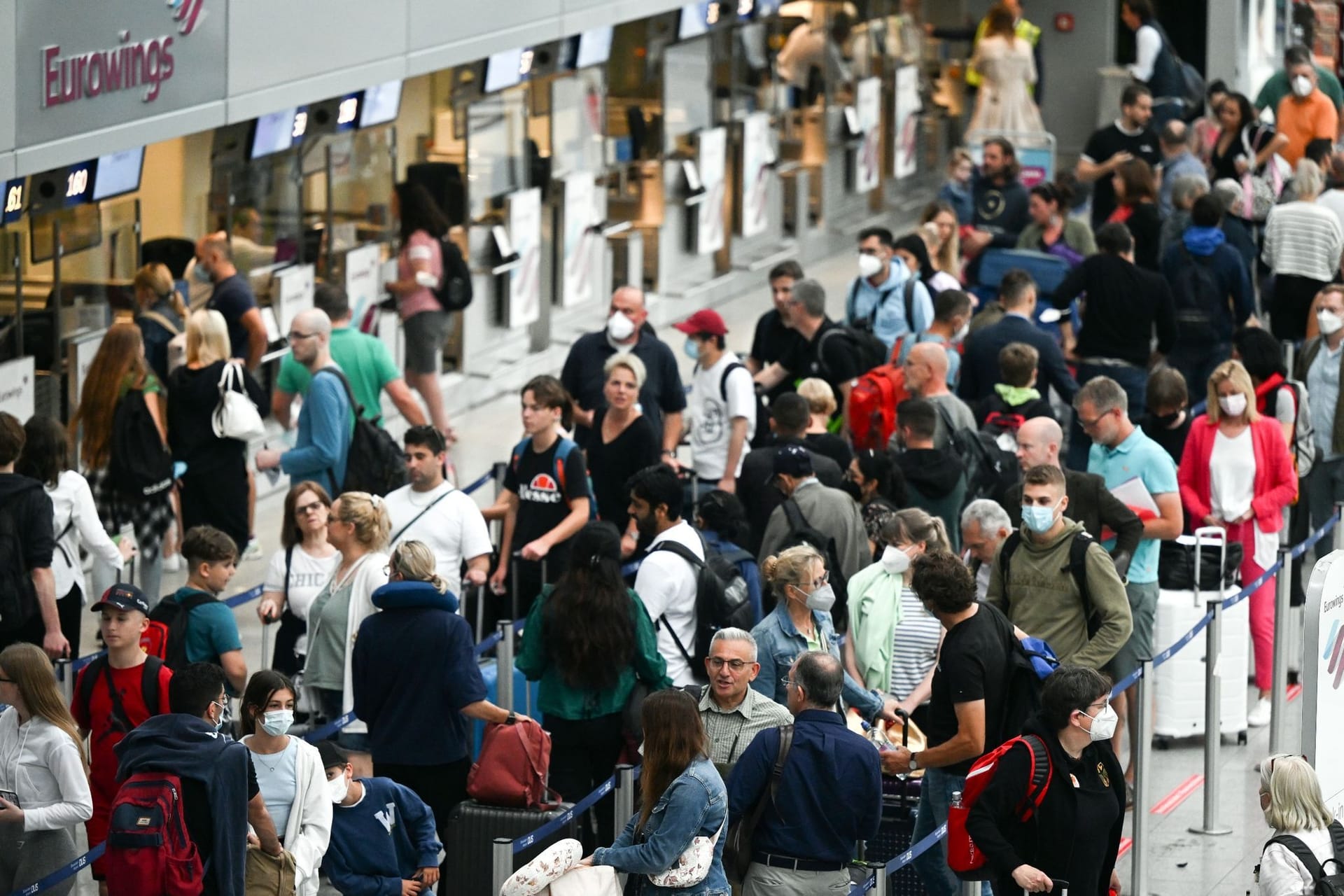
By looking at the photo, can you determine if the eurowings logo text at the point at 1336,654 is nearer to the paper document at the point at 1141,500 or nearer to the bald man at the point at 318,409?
the paper document at the point at 1141,500

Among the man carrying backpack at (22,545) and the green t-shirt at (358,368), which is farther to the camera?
the green t-shirt at (358,368)

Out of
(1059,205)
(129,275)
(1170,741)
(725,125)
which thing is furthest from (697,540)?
(725,125)

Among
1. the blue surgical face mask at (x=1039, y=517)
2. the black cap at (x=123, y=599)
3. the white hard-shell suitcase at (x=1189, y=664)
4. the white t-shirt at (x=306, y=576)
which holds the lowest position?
the white hard-shell suitcase at (x=1189, y=664)

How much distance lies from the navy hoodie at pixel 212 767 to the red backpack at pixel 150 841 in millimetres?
53

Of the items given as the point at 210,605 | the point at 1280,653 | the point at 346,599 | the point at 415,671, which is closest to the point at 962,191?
the point at 1280,653

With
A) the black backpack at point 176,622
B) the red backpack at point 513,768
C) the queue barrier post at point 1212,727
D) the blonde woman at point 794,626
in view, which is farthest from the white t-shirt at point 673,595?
the queue barrier post at point 1212,727

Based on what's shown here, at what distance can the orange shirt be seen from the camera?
1894 cm

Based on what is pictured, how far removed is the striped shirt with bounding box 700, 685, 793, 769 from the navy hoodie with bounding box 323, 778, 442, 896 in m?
1.02

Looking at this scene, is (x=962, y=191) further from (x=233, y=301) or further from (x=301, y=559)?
(x=301, y=559)

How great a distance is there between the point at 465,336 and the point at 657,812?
1005 centimetres

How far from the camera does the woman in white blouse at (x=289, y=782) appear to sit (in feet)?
22.8

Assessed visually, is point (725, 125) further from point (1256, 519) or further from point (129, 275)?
point (1256, 519)

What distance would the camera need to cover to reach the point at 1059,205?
15203 mm

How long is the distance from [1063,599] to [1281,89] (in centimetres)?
1357
